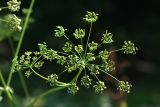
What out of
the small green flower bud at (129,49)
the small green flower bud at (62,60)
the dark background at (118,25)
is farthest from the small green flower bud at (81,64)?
the dark background at (118,25)

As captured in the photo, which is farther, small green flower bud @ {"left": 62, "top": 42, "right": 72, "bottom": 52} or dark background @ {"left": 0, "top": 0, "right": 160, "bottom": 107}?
dark background @ {"left": 0, "top": 0, "right": 160, "bottom": 107}

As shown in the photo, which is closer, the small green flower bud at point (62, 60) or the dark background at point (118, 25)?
the small green flower bud at point (62, 60)

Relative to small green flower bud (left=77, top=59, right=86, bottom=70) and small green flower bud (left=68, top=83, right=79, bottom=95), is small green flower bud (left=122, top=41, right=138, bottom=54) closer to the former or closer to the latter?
small green flower bud (left=77, top=59, right=86, bottom=70)

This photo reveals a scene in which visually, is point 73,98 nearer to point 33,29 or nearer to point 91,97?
point 91,97

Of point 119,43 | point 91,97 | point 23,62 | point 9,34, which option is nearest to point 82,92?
point 91,97

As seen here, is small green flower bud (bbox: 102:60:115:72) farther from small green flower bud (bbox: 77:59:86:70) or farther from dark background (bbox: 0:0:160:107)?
dark background (bbox: 0:0:160:107)

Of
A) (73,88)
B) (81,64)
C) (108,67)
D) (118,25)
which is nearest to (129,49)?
(108,67)

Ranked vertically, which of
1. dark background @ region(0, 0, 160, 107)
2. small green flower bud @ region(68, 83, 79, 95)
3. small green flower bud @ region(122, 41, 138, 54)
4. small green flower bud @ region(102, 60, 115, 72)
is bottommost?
dark background @ region(0, 0, 160, 107)

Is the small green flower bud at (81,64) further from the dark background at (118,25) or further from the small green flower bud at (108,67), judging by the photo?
the dark background at (118,25)

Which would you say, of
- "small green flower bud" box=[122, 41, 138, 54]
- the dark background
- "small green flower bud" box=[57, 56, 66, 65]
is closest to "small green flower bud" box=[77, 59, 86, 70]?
"small green flower bud" box=[57, 56, 66, 65]

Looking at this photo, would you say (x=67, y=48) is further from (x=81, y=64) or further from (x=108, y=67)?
(x=108, y=67)

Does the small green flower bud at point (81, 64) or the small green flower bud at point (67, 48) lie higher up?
the small green flower bud at point (67, 48)

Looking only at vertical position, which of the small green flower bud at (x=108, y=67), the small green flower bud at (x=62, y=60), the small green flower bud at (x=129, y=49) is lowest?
the small green flower bud at (x=108, y=67)

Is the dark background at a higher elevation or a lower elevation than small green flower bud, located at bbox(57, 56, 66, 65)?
lower
